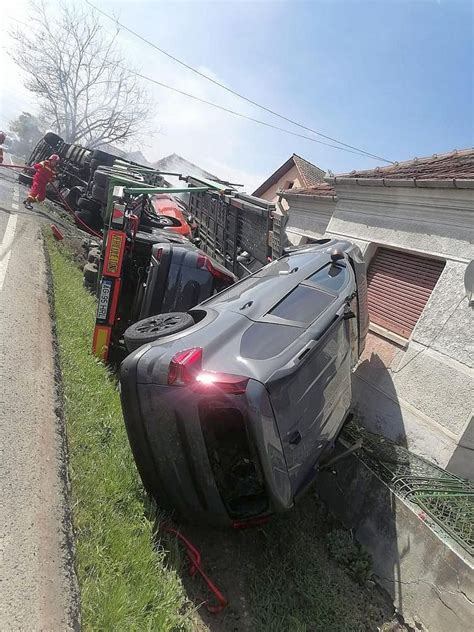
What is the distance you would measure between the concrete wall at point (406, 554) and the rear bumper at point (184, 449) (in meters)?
1.27

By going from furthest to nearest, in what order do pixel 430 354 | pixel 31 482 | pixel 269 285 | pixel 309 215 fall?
pixel 309 215 → pixel 430 354 → pixel 269 285 → pixel 31 482

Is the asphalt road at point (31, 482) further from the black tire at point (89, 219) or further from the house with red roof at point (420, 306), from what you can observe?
the black tire at point (89, 219)

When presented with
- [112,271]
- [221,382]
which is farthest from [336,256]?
[112,271]

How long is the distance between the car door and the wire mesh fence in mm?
693

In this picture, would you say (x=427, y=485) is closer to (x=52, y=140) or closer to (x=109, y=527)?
(x=109, y=527)

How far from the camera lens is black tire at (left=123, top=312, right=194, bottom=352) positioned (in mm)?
3082

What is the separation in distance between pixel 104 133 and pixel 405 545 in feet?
150

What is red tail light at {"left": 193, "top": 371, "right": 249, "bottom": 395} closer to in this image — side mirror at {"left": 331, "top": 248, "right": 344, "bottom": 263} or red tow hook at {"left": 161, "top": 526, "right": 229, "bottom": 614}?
red tow hook at {"left": 161, "top": 526, "right": 229, "bottom": 614}

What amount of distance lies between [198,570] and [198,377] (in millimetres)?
1372

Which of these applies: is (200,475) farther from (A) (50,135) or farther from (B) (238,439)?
(A) (50,135)

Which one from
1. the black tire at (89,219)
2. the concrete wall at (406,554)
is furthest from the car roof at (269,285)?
the black tire at (89,219)

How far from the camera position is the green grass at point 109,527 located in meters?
2.10

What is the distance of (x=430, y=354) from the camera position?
15.5ft

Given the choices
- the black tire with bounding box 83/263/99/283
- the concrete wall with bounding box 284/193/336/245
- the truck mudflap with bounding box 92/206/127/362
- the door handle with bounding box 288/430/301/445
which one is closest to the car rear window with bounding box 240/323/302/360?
the door handle with bounding box 288/430/301/445
